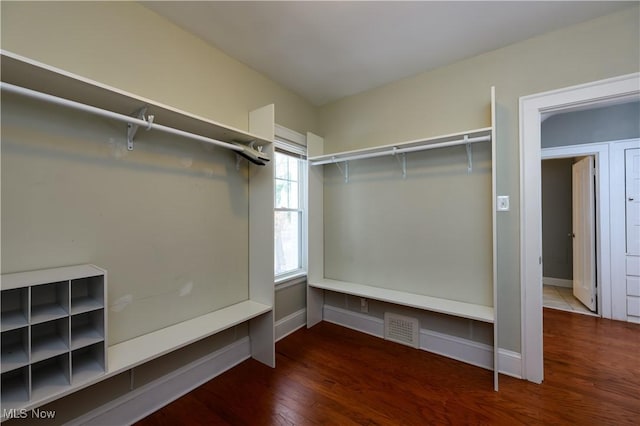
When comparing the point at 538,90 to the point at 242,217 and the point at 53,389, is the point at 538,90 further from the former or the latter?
the point at 53,389

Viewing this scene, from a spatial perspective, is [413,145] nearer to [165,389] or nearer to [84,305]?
[84,305]

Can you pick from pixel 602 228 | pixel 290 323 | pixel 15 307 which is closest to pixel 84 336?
pixel 15 307

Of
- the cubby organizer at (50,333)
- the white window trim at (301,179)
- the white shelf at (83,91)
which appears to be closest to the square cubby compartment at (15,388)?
the cubby organizer at (50,333)

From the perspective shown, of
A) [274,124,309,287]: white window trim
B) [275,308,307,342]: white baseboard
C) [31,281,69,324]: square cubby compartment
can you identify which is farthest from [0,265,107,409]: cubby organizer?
[275,308,307,342]: white baseboard

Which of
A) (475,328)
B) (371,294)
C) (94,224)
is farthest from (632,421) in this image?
(94,224)

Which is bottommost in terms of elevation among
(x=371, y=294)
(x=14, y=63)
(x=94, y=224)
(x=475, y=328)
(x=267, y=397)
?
(x=267, y=397)

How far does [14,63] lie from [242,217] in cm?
156

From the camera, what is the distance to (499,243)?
2.13m

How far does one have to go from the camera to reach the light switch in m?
2.09

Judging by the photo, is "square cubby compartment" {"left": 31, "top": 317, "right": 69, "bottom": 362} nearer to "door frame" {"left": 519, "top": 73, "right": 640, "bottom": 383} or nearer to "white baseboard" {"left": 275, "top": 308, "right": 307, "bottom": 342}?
"white baseboard" {"left": 275, "top": 308, "right": 307, "bottom": 342}

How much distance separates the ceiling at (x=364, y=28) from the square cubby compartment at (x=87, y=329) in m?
1.95

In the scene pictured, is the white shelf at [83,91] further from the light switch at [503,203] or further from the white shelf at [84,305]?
the light switch at [503,203]

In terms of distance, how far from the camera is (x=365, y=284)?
2.88 meters

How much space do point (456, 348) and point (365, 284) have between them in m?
1.00
